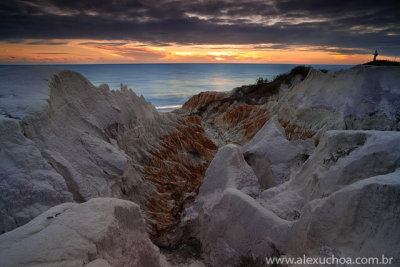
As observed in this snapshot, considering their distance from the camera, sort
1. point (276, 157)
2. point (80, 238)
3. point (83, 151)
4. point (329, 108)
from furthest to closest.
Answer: point (329, 108)
point (276, 157)
point (83, 151)
point (80, 238)

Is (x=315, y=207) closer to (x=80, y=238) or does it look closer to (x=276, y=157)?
(x=80, y=238)

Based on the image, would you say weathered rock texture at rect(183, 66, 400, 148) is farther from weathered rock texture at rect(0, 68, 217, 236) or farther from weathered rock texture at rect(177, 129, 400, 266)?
weathered rock texture at rect(177, 129, 400, 266)

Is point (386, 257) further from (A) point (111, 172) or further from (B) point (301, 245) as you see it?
(A) point (111, 172)

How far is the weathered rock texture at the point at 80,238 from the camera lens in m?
2.44

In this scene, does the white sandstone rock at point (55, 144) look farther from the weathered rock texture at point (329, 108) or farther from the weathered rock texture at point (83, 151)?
the weathered rock texture at point (329, 108)

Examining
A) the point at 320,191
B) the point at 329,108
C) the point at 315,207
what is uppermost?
the point at 329,108

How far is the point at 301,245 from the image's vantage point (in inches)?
140

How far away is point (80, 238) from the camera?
2.75m

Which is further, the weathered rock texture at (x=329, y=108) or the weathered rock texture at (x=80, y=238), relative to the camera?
the weathered rock texture at (x=329, y=108)

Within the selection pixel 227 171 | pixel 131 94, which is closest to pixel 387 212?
pixel 227 171

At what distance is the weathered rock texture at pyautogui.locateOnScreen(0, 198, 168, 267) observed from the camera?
2.44 m

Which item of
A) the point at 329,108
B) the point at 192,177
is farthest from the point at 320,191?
the point at 329,108

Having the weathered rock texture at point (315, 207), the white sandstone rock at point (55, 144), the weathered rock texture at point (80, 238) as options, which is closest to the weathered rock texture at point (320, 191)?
the weathered rock texture at point (315, 207)

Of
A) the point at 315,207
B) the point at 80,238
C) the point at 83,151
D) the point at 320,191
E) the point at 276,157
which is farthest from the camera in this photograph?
the point at 276,157
